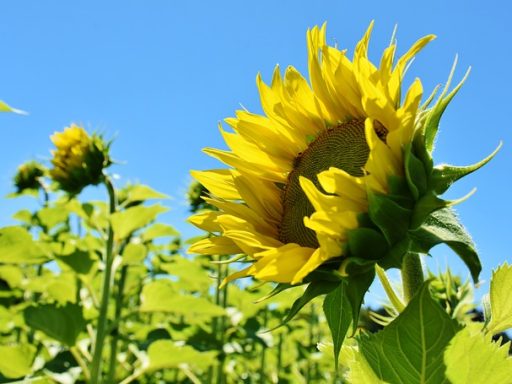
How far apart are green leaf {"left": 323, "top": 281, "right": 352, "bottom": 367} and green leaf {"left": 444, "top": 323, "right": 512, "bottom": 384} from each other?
0.58ft

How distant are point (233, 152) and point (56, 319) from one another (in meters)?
1.88

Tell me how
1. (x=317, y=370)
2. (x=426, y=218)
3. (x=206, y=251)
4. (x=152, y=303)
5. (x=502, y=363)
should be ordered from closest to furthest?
(x=502, y=363)
(x=426, y=218)
(x=206, y=251)
(x=152, y=303)
(x=317, y=370)

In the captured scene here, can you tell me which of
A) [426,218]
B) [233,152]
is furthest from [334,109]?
[426,218]

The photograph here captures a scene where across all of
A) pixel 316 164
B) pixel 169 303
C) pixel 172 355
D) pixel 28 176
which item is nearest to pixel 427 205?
pixel 316 164

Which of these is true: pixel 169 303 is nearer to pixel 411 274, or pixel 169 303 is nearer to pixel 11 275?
pixel 11 275

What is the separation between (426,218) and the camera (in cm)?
90

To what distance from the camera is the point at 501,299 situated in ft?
3.14

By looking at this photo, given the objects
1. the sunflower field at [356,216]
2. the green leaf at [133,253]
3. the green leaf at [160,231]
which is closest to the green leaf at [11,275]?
the green leaf at [160,231]

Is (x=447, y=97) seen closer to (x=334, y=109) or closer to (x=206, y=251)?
(x=334, y=109)

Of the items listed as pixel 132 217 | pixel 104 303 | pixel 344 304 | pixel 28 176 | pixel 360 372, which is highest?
pixel 28 176

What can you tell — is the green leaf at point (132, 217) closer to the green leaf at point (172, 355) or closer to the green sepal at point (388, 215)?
the green leaf at point (172, 355)

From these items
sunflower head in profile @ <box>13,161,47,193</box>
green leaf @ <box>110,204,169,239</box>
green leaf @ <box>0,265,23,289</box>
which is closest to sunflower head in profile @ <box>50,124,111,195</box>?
green leaf @ <box>110,204,169,239</box>

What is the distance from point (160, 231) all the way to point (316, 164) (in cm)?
235

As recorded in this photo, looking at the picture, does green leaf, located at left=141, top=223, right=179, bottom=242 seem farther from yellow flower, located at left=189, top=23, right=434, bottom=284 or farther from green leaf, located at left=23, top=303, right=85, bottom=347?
yellow flower, located at left=189, top=23, right=434, bottom=284
